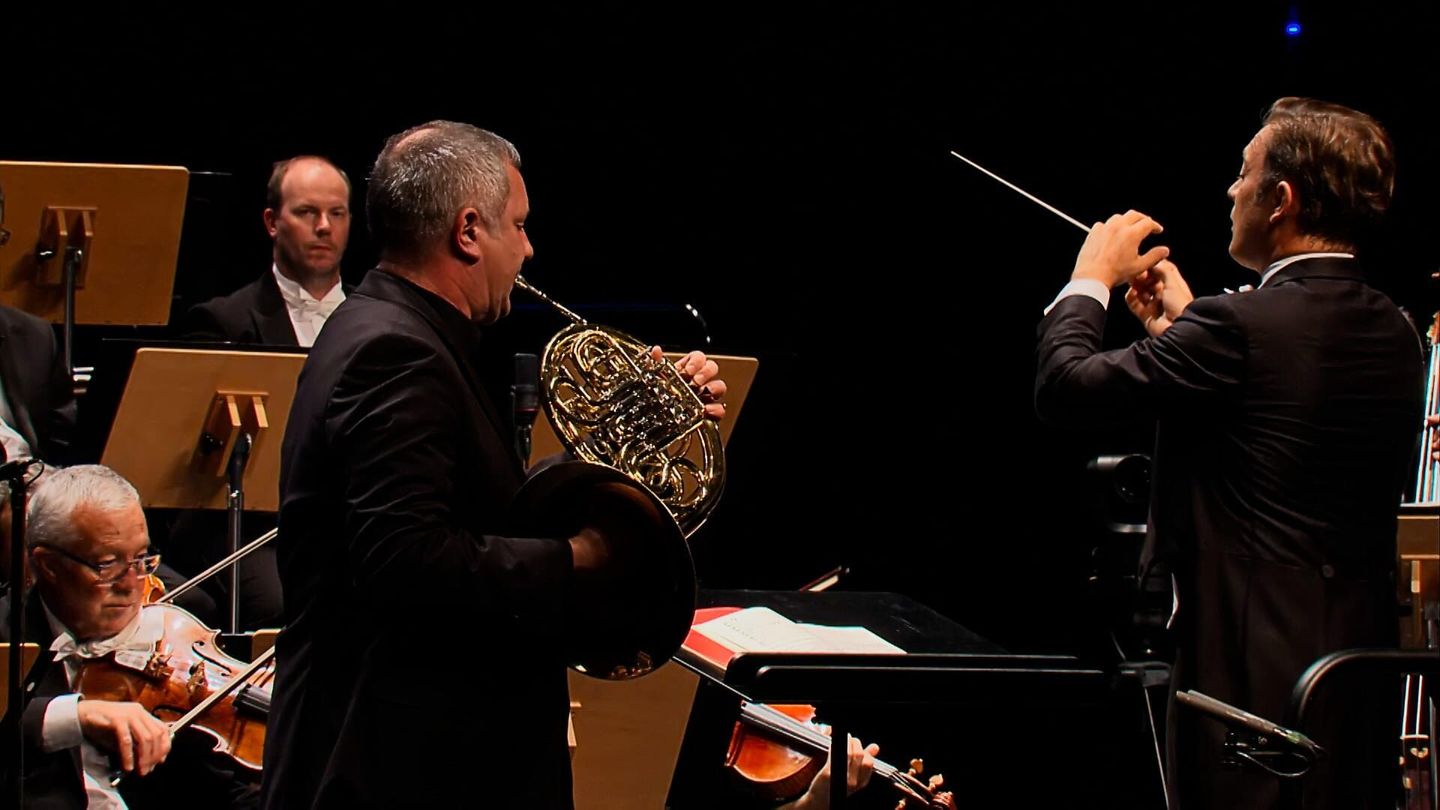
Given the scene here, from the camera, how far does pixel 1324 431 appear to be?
234 centimetres

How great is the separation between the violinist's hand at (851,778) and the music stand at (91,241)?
2368mm

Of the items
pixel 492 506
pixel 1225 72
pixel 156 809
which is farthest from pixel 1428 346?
pixel 156 809

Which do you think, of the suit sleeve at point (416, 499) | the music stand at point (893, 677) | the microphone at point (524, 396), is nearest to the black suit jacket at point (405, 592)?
the suit sleeve at point (416, 499)

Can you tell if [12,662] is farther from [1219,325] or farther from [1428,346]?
[1428,346]

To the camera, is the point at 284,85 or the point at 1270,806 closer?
the point at 1270,806

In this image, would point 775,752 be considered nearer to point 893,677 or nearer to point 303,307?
point 893,677

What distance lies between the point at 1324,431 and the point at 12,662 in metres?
1.98

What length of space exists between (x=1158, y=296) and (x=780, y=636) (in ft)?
3.07

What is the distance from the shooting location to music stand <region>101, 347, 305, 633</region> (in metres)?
3.74

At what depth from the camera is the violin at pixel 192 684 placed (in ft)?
9.76

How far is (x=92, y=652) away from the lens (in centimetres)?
298

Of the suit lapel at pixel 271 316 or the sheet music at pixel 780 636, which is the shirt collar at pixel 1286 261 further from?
the suit lapel at pixel 271 316

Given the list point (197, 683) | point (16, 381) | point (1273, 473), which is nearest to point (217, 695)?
point (197, 683)

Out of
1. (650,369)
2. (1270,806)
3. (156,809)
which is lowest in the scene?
(156,809)
